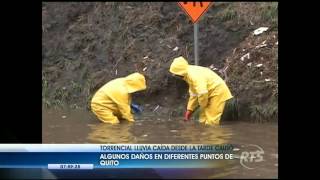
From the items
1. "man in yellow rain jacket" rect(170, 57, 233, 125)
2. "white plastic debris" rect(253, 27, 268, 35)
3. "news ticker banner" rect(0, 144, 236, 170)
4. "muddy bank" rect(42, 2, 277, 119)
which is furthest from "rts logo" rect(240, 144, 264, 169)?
"white plastic debris" rect(253, 27, 268, 35)

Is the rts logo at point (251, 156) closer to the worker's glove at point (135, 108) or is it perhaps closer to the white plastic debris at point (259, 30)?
the worker's glove at point (135, 108)

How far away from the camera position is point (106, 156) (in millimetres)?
3514

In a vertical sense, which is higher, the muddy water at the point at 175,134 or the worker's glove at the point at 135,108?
the worker's glove at the point at 135,108

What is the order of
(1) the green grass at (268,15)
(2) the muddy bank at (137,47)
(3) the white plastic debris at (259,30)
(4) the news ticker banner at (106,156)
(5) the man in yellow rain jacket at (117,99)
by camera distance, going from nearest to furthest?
1. (4) the news ticker banner at (106,156)
2. (1) the green grass at (268,15)
3. (5) the man in yellow rain jacket at (117,99)
4. (3) the white plastic debris at (259,30)
5. (2) the muddy bank at (137,47)

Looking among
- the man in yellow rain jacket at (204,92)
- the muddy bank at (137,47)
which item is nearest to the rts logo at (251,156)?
the man in yellow rain jacket at (204,92)

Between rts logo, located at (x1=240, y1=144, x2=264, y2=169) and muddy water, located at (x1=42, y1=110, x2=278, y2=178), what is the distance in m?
0.01

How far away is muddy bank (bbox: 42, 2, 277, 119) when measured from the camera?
7090 millimetres

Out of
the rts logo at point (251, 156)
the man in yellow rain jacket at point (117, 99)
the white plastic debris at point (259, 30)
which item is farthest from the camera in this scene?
the white plastic debris at point (259, 30)

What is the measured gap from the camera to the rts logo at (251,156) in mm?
3584

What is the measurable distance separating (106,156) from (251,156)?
1.00 metres

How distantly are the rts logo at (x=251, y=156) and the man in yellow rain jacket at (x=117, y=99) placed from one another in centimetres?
271

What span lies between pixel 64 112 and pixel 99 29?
1.68m

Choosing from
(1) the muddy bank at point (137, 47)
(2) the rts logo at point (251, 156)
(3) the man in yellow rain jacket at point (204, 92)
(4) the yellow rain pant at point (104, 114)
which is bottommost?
(2) the rts logo at point (251, 156)

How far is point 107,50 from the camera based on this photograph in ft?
Result: 26.6
